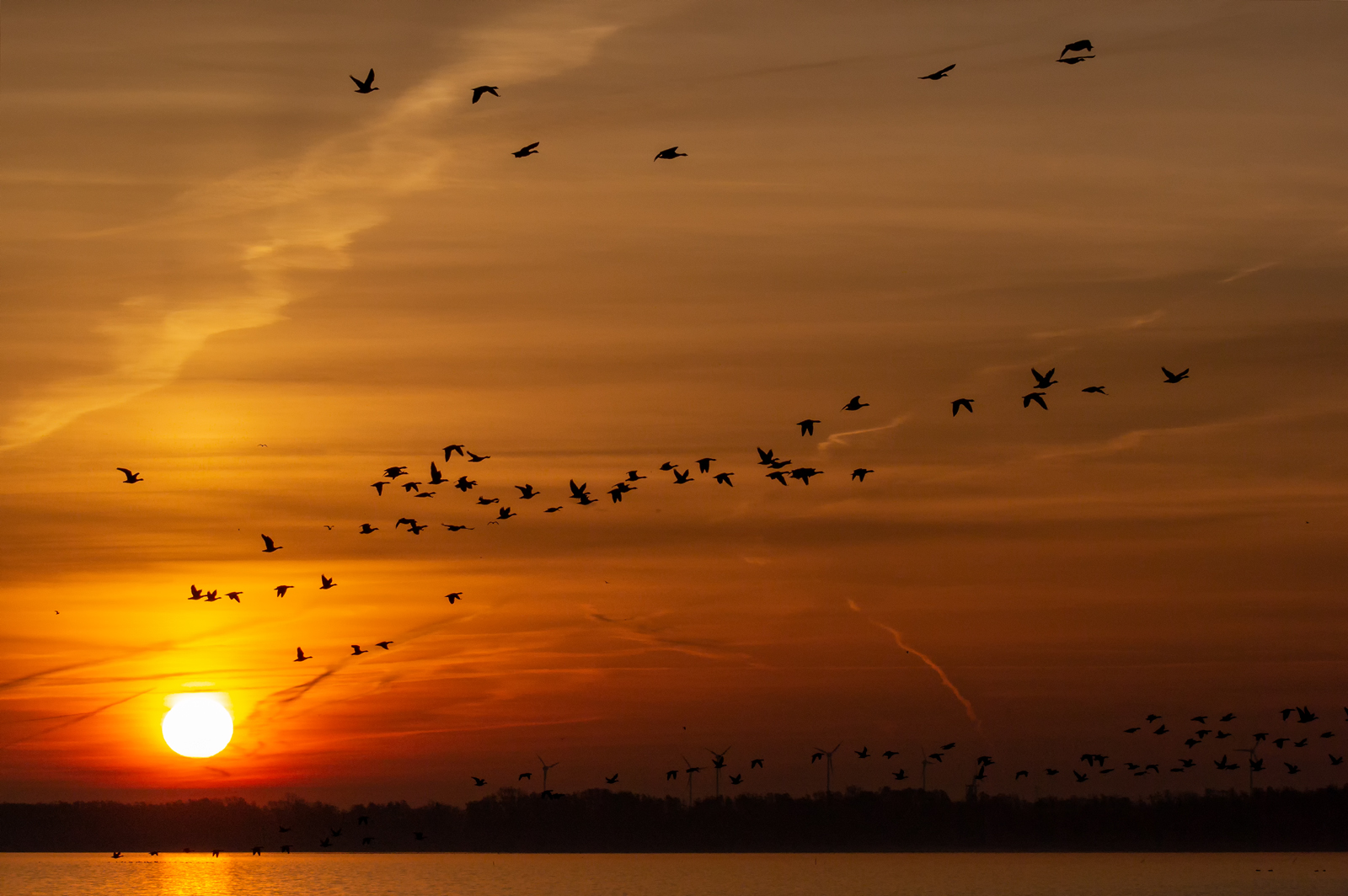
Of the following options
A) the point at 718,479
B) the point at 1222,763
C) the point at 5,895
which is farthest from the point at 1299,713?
the point at 5,895

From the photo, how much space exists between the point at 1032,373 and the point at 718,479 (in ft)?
51.6

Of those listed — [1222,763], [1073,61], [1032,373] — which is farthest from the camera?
[1222,763]

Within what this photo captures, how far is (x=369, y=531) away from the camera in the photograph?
232ft

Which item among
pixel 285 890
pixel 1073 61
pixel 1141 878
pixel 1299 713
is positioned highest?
pixel 1073 61

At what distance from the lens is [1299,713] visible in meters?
82.1

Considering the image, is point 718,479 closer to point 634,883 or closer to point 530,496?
point 530,496

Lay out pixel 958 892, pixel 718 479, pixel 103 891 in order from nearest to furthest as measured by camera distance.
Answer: pixel 718 479, pixel 958 892, pixel 103 891

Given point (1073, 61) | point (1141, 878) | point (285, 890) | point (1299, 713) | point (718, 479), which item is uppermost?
point (1073, 61)

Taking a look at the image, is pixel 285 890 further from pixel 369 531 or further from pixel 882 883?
pixel 369 531

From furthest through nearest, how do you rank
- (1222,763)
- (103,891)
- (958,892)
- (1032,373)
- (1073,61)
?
(103,891) → (958,892) → (1222,763) → (1032,373) → (1073,61)

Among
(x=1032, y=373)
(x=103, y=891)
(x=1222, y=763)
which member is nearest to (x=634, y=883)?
(x=103, y=891)

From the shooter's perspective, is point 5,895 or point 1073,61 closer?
point 1073,61

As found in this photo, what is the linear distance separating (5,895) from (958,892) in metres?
95.3

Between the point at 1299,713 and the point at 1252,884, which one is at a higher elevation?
the point at 1299,713
